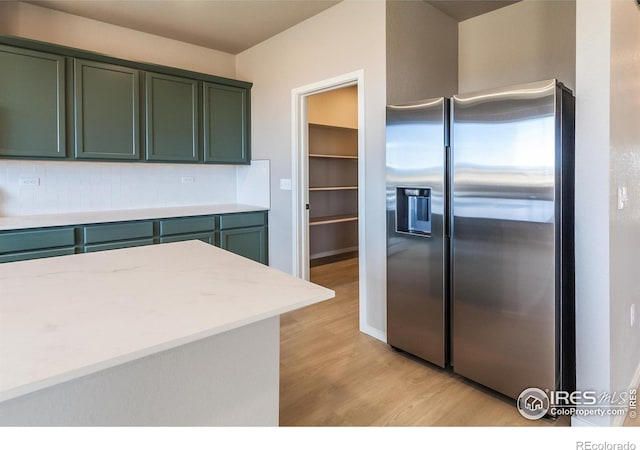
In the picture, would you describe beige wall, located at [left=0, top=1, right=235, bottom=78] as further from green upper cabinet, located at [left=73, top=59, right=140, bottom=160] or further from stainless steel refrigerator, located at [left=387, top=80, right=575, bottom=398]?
stainless steel refrigerator, located at [left=387, top=80, right=575, bottom=398]

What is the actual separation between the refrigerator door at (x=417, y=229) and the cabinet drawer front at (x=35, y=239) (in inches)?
93.6

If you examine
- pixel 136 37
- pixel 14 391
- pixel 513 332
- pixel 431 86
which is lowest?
pixel 513 332

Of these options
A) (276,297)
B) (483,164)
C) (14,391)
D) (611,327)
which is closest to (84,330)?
(14,391)

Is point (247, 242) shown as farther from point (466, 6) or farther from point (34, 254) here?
point (466, 6)

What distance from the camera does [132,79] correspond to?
134 inches

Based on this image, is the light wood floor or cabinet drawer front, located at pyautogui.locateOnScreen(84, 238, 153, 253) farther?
cabinet drawer front, located at pyautogui.locateOnScreen(84, 238, 153, 253)

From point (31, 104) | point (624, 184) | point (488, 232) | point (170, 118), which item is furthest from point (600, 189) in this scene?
point (31, 104)

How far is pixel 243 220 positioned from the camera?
3.93 metres

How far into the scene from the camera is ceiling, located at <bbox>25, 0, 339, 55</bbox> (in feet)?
10.3

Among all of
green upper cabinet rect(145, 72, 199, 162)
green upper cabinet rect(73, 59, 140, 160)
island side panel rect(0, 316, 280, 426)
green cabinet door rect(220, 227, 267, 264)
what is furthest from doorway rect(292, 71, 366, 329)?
island side panel rect(0, 316, 280, 426)

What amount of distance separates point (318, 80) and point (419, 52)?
86 cm

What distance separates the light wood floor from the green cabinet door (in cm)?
113
